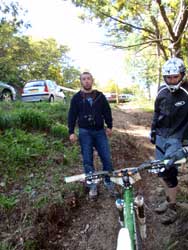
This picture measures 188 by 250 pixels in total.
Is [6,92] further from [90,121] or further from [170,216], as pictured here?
[170,216]

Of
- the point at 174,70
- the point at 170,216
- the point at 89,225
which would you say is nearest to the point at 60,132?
the point at 89,225

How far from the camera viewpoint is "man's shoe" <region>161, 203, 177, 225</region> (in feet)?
14.9

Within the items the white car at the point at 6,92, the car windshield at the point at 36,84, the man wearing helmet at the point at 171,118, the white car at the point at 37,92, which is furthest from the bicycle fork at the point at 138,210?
the car windshield at the point at 36,84

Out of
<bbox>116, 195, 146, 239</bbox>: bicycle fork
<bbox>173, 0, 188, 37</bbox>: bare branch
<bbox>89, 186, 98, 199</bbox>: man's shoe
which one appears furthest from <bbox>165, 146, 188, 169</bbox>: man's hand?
<bbox>173, 0, 188, 37</bbox>: bare branch

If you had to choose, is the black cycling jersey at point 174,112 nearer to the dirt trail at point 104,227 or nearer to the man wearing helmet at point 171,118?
the man wearing helmet at point 171,118

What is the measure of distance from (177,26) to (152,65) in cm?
680

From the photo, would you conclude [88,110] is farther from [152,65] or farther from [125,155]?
[152,65]

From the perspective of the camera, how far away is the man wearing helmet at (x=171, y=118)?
418cm

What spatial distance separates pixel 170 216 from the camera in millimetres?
4535

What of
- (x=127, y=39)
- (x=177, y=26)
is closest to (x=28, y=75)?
(x=127, y=39)

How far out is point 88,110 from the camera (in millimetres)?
5465

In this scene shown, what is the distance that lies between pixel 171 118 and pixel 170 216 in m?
1.25

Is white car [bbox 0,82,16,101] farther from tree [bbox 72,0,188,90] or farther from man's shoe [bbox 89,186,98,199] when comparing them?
man's shoe [bbox 89,186,98,199]

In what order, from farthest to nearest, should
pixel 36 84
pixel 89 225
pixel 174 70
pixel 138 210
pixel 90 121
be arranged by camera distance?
1. pixel 36 84
2. pixel 90 121
3. pixel 89 225
4. pixel 174 70
5. pixel 138 210
